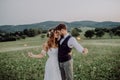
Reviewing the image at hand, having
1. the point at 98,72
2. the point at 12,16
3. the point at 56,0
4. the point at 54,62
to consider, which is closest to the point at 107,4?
the point at 56,0

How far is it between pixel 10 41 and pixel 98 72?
1866 millimetres

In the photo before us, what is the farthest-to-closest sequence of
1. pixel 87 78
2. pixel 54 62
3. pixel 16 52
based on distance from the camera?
pixel 16 52, pixel 87 78, pixel 54 62

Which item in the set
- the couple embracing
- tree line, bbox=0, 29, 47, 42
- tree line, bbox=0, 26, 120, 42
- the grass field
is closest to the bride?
the couple embracing

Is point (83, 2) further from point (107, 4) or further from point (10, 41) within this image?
point (10, 41)

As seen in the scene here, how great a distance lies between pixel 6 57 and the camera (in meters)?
6.26

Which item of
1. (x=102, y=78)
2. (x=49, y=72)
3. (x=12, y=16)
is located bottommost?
(x=102, y=78)

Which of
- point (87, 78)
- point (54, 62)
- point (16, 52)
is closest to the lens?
point (54, 62)

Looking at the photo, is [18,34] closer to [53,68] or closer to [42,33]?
[42,33]

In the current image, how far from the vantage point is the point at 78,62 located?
586 centimetres

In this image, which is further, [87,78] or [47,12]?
[47,12]

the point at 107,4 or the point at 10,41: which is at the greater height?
the point at 107,4

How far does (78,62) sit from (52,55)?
1.62 metres

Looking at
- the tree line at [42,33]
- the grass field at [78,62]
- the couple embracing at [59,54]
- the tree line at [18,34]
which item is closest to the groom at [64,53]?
the couple embracing at [59,54]

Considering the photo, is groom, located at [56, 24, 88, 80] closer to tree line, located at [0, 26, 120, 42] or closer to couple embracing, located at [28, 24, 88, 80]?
couple embracing, located at [28, 24, 88, 80]
